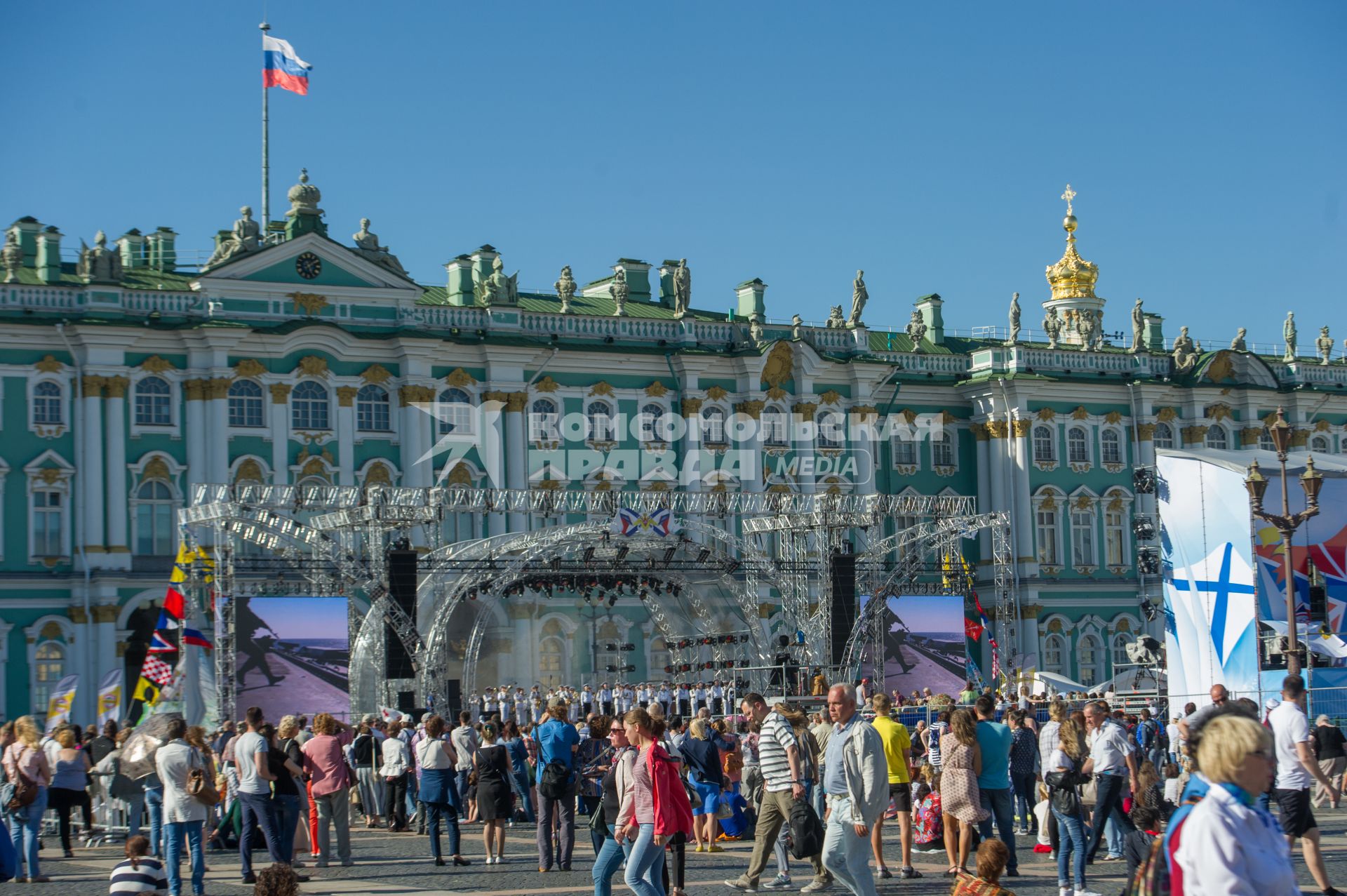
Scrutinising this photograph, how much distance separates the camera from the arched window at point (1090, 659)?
199ft

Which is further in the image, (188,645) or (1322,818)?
(188,645)

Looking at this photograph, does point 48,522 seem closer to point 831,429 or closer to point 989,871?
point 831,429

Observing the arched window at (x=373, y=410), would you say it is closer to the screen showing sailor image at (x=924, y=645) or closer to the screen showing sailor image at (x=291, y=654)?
the screen showing sailor image at (x=291, y=654)

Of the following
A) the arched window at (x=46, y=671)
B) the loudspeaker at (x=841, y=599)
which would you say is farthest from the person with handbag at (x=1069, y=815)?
the arched window at (x=46, y=671)

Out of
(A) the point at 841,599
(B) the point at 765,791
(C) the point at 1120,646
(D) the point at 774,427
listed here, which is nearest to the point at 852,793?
(B) the point at 765,791

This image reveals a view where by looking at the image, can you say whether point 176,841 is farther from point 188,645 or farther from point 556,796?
point 188,645

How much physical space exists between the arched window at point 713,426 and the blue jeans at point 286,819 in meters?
38.1

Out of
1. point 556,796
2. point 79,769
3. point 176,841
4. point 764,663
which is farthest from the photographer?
point 764,663

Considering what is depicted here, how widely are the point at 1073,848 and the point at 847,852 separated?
7.42 ft

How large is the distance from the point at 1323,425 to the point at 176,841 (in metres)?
56.2

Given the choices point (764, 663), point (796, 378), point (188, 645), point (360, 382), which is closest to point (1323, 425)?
point (796, 378)

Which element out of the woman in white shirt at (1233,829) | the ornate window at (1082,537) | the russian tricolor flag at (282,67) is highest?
the russian tricolor flag at (282,67)

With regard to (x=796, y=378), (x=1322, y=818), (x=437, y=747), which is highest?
(x=796, y=378)

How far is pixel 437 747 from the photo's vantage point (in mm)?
21000
